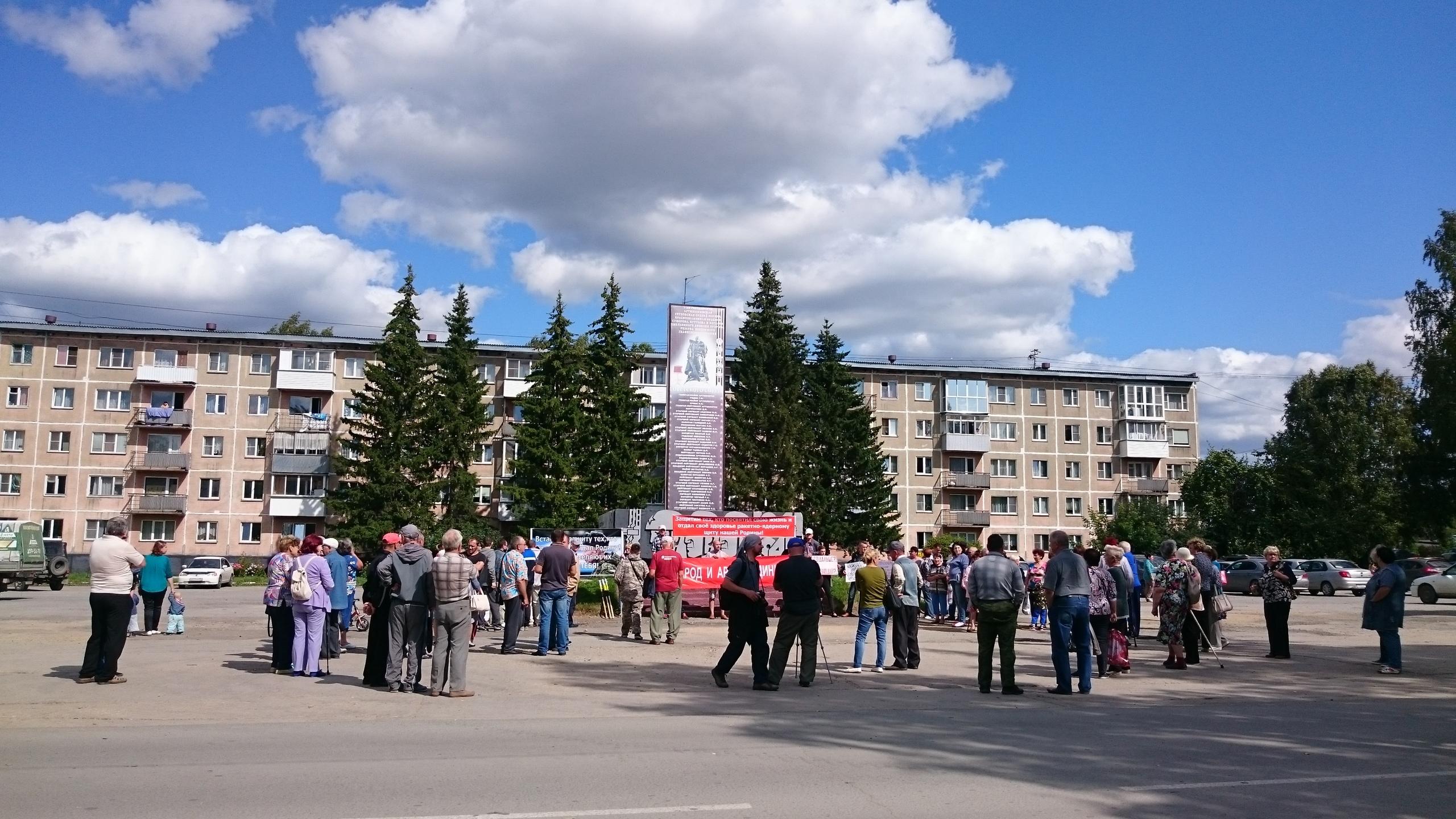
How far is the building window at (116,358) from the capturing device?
210 ft

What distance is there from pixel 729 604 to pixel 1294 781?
6888 mm

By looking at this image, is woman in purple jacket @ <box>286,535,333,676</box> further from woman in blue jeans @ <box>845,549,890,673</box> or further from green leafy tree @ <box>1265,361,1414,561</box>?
green leafy tree @ <box>1265,361,1414,561</box>

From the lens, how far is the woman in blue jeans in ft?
46.5

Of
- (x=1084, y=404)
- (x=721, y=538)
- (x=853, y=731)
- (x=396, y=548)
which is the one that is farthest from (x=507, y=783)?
(x=1084, y=404)

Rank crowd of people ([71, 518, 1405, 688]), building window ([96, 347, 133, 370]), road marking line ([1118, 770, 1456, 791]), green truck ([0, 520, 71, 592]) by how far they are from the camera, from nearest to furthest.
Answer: road marking line ([1118, 770, 1456, 791])
crowd of people ([71, 518, 1405, 688])
green truck ([0, 520, 71, 592])
building window ([96, 347, 133, 370])

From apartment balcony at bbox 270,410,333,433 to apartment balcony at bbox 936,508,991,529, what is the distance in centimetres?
4139

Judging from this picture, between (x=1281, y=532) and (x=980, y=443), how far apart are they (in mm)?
19341

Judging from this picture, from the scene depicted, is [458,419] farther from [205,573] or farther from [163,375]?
[163,375]

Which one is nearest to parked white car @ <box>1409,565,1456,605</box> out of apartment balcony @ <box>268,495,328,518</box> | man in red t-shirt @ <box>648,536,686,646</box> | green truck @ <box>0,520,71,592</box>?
man in red t-shirt @ <box>648,536,686,646</box>

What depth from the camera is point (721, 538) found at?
82.6ft

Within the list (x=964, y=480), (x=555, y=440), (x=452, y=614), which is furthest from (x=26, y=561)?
(x=964, y=480)

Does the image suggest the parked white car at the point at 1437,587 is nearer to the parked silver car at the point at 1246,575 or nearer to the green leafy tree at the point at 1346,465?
the parked silver car at the point at 1246,575

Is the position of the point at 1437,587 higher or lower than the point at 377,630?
lower

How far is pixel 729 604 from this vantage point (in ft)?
42.9
